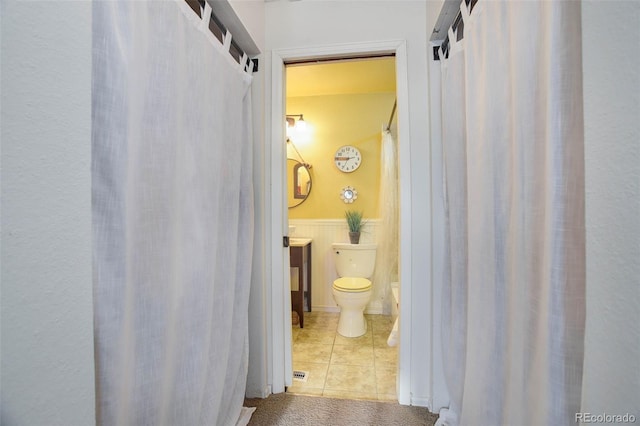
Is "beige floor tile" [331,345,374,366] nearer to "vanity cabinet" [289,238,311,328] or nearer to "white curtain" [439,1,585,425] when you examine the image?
"vanity cabinet" [289,238,311,328]

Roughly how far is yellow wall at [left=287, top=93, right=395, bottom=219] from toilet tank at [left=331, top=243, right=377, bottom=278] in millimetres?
441

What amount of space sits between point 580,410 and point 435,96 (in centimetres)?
142

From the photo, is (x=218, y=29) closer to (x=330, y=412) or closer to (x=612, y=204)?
(x=612, y=204)

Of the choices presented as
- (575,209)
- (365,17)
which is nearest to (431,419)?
(575,209)

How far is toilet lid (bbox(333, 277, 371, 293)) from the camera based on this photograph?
243 centimetres

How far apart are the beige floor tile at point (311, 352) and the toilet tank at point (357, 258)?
2.68 ft

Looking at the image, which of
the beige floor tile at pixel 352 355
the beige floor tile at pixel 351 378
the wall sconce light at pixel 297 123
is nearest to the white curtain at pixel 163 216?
the beige floor tile at pixel 351 378

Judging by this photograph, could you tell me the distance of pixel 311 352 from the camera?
2195mm

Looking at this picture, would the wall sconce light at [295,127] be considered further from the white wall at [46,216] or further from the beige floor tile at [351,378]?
the white wall at [46,216]

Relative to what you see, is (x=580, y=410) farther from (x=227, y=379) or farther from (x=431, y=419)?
A: (x=227, y=379)

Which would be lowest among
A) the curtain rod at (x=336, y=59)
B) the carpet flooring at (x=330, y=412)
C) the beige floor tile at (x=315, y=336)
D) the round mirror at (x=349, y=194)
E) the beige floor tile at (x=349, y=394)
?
the beige floor tile at (x=315, y=336)

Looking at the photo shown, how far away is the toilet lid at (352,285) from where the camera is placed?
2428 mm

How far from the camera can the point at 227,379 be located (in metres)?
1.23

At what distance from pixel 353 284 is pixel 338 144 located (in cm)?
164
